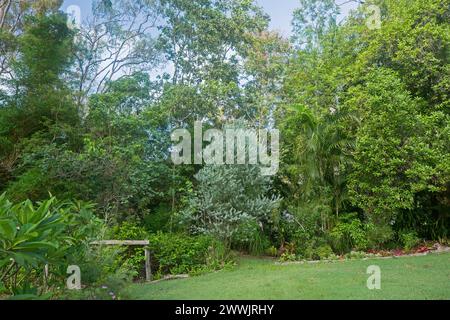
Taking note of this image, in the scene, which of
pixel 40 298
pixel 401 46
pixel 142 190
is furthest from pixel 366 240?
pixel 40 298

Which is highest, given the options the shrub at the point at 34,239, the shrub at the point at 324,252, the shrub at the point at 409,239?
the shrub at the point at 34,239

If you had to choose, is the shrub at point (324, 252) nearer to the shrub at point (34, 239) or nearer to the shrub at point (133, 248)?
the shrub at point (133, 248)

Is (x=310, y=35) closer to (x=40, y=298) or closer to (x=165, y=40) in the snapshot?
(x=165, y=40)

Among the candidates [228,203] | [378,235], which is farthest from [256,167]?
[378,235]

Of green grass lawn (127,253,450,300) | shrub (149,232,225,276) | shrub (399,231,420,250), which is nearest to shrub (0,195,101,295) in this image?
green grass lawn (127,253,450,300)

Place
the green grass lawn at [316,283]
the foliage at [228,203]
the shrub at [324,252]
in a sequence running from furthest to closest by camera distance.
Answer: the foliage at [228,203], the shrub at [324,252], the green grass lawn at [316,283]

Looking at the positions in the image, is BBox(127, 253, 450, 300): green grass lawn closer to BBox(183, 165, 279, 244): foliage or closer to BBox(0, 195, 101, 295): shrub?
BBox(183, 165, 279, 244): foliage

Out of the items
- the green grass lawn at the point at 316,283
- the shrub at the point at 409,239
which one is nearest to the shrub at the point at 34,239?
the green grass lawn at the point at 316,283

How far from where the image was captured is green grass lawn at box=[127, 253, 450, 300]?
449 centimetres

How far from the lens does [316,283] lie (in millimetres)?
5137

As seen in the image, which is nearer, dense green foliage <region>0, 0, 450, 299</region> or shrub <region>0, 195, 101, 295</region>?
shrub <region>0, 195, 101, 295</region>

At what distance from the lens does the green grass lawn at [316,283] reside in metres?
4.49

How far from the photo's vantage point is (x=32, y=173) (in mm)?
8297

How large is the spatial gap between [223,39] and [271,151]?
14.7ft
